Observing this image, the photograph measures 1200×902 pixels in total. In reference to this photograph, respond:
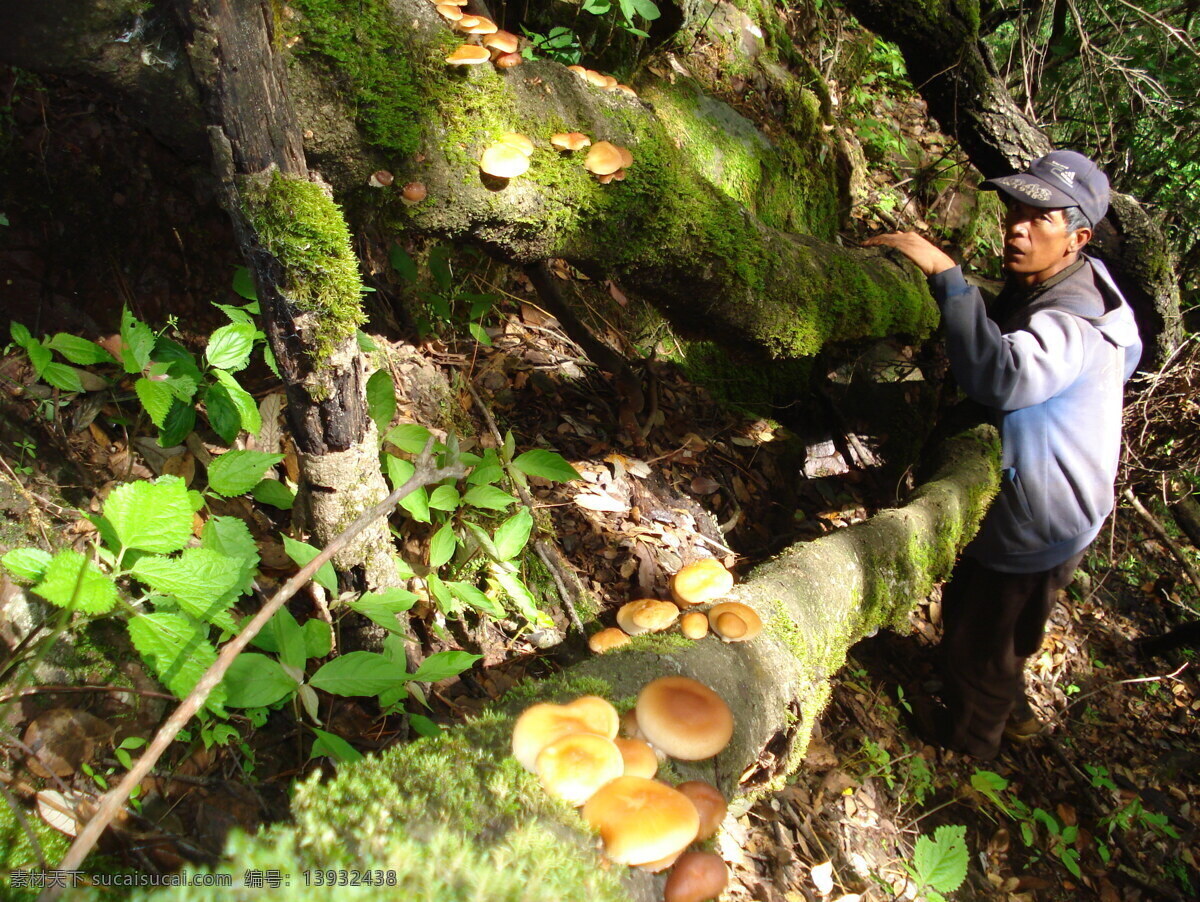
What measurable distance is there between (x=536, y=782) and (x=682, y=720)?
484 millimetres

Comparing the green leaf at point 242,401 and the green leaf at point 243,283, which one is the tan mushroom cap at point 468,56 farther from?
the green leaf at point 242,401

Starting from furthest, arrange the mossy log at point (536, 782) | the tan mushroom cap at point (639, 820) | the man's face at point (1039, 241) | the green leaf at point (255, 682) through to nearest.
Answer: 1. the man's face at point (1039, 241)
2. the green leaf at point (255, 682)
3. the tan mushroom cap at point (639, 820)
4. the mossy log at point (536, 782)

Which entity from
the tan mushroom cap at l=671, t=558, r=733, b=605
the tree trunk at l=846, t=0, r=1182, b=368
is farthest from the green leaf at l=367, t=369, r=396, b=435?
the tree trunk at l=846, t=0, r=1182, b=368

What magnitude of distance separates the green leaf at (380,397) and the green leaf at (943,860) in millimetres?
2915

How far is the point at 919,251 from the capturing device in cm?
449

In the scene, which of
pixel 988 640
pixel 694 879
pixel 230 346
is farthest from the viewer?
pixel 988 640

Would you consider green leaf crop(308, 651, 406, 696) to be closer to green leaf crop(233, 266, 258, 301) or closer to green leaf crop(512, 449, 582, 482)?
green leaf crop(512, 449, 582, 482)

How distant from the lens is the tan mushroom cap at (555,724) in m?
1.50

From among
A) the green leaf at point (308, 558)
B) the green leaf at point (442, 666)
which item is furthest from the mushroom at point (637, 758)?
the green leaf at point (308, 558)

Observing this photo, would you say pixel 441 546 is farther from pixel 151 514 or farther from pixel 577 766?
pixel 577 766

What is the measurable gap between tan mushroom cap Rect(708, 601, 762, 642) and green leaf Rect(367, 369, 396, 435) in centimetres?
138

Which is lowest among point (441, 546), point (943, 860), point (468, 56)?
point (943, 860)

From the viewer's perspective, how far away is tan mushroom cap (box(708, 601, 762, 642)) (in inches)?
89.0

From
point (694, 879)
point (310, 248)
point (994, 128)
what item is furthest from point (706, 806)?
point (994, 128)
